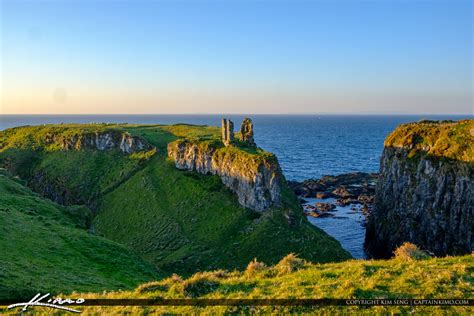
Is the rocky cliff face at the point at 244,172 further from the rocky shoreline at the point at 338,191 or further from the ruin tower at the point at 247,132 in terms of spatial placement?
the rocky shoreline at the point at 338,191

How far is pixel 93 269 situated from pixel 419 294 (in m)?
30.1

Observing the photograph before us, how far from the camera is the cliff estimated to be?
187 ft

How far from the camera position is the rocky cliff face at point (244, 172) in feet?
208

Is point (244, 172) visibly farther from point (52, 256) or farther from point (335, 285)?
point (335, 285)

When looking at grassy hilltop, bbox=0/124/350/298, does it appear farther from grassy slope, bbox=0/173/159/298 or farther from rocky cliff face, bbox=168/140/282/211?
rocky cliff face, bbox=168/140/282/211

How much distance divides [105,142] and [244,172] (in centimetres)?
5483

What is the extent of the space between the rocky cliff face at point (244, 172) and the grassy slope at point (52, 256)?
24568 mm

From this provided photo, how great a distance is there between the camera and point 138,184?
276 feet

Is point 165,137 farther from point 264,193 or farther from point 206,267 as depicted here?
point 206,267

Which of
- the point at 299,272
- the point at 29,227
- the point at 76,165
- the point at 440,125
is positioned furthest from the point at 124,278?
the point at 76,165

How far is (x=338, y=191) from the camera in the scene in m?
108

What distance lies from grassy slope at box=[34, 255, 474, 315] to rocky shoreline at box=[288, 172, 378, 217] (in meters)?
69.2
